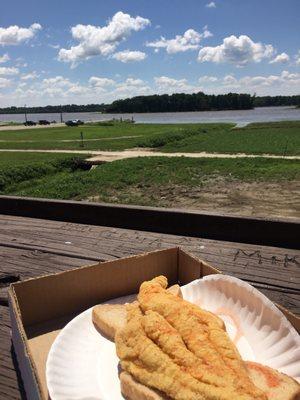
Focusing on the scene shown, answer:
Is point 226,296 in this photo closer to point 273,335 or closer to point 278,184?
point 273,335

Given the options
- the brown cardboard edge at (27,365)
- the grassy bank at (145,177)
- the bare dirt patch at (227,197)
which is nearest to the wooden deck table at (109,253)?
the brown cardboard edge at (27,365)

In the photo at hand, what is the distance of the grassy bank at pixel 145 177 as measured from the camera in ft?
47.2

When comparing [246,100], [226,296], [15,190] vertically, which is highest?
[246,100]

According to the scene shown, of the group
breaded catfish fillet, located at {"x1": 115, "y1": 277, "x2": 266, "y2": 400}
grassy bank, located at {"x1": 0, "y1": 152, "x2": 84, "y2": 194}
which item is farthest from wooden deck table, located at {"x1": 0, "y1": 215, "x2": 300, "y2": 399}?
grassy bank, located at {"x1": 0, "y1": 152, "x2": 84, "y2": 194}

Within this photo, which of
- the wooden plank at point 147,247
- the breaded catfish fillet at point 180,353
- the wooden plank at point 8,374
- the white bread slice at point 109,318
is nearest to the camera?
the breaded catfish fillet at point 180,353

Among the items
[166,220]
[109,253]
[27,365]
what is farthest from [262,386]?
[166,220]

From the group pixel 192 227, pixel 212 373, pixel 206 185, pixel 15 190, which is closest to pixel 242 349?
Result: pixel 212 373

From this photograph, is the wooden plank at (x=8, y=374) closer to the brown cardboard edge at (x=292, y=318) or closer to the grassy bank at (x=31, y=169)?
the brown cardboard edge at (x=292, y=318)

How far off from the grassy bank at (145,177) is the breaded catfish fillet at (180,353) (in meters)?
11.6

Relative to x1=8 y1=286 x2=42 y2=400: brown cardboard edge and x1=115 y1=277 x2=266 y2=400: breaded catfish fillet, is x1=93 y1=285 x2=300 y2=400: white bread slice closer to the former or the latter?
x1=115 y1=277 x2=266 y2=400: breaded catfish fillet

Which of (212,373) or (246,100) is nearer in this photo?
(212,373)

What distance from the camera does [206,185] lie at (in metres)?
15.8

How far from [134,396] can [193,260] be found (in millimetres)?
821

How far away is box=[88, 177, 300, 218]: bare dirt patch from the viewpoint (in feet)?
39.7
